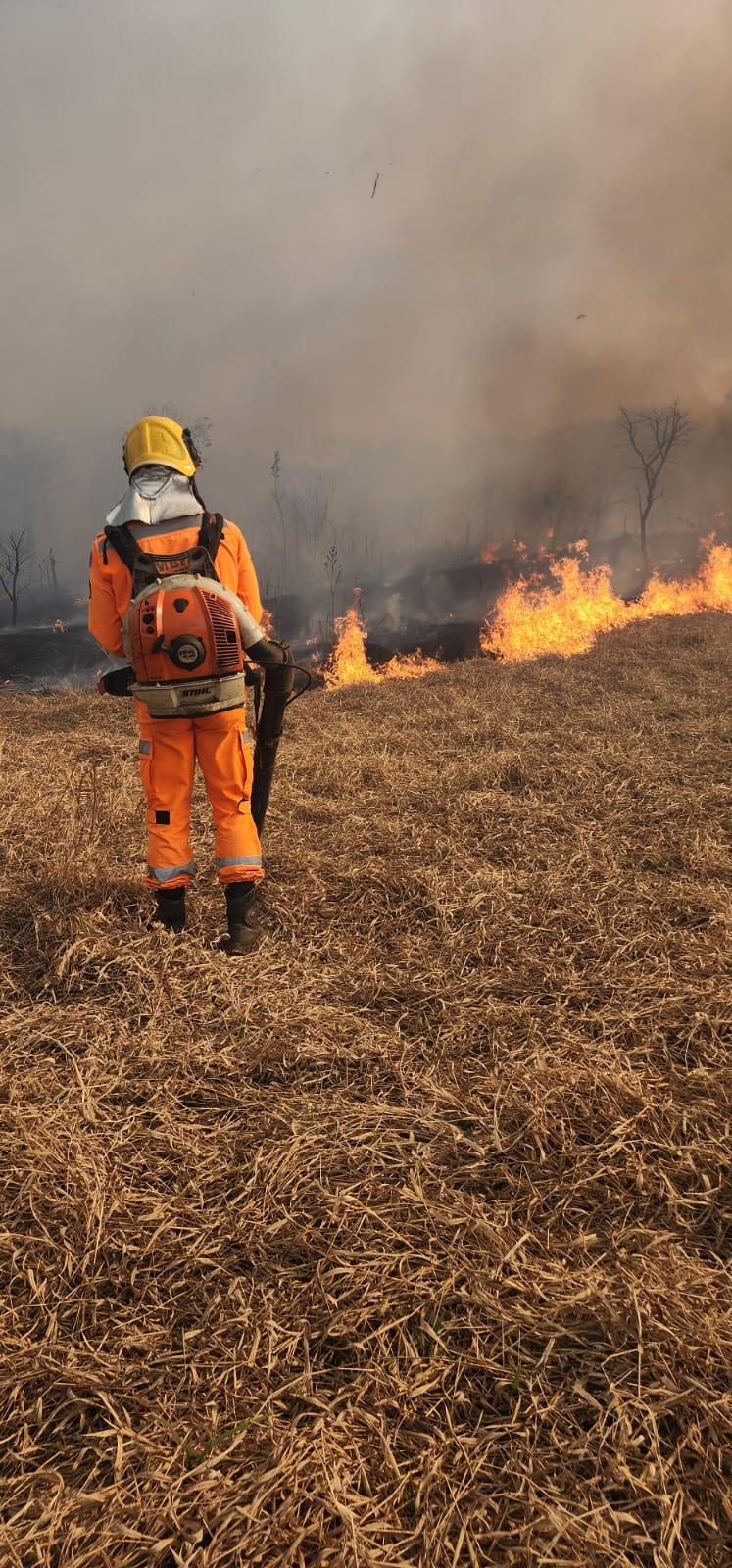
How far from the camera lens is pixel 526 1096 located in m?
2.30

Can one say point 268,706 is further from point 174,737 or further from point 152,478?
point 152,478

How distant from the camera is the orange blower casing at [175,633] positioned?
301 centimetres

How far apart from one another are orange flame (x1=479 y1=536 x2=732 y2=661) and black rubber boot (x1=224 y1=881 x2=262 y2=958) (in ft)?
36.0

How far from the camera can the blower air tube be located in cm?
358

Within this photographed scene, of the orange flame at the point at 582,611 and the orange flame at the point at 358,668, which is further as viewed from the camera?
the orange flame at the point at 582,611

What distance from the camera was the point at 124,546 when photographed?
3160 mm

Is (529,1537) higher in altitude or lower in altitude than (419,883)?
lower

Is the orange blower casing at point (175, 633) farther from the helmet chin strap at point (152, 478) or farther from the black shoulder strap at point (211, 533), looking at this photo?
the helmet chin strap at point (152, 478)

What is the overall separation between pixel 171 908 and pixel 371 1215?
1945 mm

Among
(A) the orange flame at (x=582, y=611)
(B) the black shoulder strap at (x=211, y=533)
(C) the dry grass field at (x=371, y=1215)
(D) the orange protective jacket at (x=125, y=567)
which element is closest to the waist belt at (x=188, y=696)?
(D) the orange protective jacket at (x=125, y=567)

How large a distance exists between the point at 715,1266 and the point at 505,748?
5333 mm

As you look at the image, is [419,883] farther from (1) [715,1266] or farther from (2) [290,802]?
(1) [715,1266]

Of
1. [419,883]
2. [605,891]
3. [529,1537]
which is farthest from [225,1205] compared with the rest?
[605,891]

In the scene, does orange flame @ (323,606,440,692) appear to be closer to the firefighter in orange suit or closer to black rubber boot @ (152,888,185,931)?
the firefighter in orange suit
